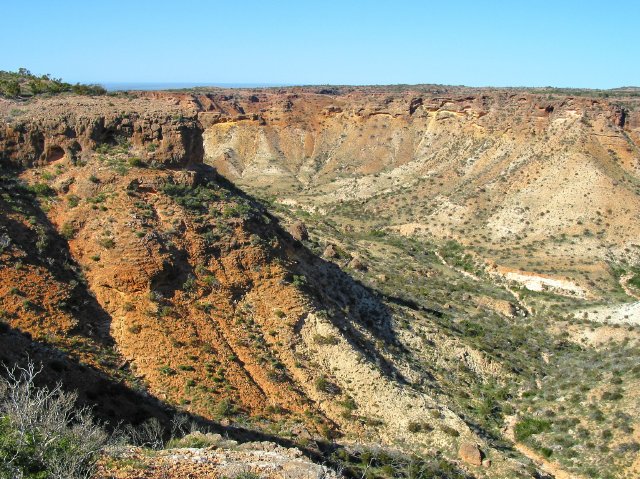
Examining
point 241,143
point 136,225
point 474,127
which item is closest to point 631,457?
point 136,225

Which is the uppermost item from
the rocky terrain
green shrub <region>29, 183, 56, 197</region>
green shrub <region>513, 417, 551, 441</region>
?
green shrub <region>29, 183, 56, 197</region>

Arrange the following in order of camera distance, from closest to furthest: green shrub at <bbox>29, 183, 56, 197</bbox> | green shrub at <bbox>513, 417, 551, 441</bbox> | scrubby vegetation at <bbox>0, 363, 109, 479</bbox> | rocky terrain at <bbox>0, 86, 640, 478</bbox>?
scrubby vegetation at <bbox>0, 363, 109, 479</bbox>, rocky terrain at <bbox>0, 86, 640, 478</bbox>, green shrub at <bbox>29, 183, 56, 197</bbox>, green shrub at <bbox>513, 417, 551, 441</bbox>

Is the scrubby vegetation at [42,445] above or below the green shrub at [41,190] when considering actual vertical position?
below

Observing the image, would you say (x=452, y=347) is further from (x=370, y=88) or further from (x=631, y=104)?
(x=370, y=88)

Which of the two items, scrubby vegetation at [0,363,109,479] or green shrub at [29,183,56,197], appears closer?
scrubby vegetation at [0,363,109,479]

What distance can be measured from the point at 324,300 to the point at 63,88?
16.7 m

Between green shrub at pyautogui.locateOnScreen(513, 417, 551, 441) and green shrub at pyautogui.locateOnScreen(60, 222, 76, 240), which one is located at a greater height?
green shrub at pyautogui.locateOnScreen(60, 222, 76, 240)

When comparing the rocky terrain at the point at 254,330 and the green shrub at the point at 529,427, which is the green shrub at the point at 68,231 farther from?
the green shrub at the point at 529,427

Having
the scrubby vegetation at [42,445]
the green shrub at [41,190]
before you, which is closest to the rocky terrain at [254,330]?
the green shrub at [41,190]

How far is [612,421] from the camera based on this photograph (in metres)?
23.5

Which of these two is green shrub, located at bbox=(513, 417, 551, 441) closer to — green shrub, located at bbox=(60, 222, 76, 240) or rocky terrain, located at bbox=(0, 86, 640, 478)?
rocky terrain, located at bbox=(0, 86, 640, 478)

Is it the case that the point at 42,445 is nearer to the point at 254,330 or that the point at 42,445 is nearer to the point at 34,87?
the point at 254,330

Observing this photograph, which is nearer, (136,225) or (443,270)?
(136,225)

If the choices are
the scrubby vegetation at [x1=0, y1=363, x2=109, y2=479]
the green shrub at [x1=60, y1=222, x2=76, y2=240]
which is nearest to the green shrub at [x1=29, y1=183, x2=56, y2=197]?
→ the green shrub at [x1=60, y1=222, x2=76, y2=240]
